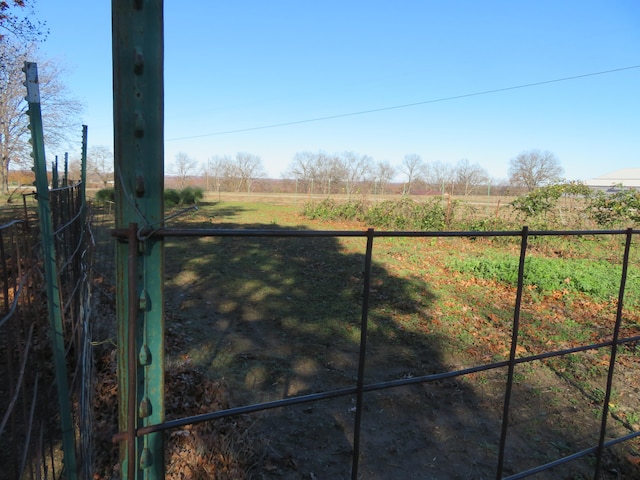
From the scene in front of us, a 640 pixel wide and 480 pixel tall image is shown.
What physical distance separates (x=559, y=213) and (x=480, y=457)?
10699mm

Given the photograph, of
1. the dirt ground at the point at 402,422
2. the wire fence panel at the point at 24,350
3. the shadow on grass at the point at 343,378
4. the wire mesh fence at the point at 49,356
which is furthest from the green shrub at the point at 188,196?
the wire fence panel at the point at 24,350

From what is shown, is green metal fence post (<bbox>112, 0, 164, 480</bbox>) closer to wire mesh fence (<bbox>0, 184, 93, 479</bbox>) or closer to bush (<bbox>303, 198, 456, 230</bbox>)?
wire mesh fence (<bbox>0, 184, 93, 479</bbox>)

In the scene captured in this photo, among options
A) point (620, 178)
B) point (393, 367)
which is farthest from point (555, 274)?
point (620, 178)

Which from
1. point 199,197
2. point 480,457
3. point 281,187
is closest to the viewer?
point 480,457

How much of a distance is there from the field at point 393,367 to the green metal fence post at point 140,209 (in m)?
1.69

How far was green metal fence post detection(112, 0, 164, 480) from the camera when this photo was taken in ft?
3.23

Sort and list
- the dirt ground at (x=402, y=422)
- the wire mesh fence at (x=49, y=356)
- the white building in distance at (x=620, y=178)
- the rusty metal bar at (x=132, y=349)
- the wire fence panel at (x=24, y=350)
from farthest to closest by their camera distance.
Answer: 1. the white building in distance at (x=620, y=178)
2. the dirt ground at (x=402, y=422)
3. the wire mesh fence at (x=49, y=356)
4. the wire fence panel at (x=24, y=350)
5. the rusty metal bar at (x=132, y=349)

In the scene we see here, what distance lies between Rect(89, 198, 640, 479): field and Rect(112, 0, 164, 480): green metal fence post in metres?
1.69

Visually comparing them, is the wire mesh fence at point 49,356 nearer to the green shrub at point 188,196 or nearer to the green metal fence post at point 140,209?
the green metal fence post at point 140,209

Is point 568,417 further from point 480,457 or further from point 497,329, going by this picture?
point 497,329

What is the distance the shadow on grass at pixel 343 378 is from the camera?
2914 mm

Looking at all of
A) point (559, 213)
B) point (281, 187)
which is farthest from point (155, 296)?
point (281, 187)

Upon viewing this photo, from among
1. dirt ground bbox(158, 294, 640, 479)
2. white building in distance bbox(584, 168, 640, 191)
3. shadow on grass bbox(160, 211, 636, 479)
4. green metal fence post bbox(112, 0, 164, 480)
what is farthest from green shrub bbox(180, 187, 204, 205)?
white building in distance bbox(584, 168, 640, 191)

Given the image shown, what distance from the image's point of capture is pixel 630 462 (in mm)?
2982
